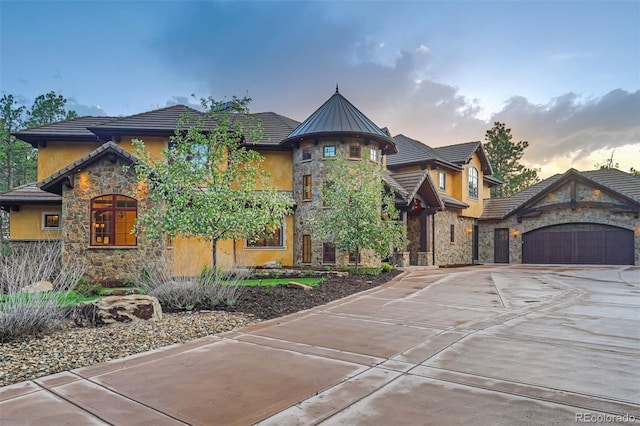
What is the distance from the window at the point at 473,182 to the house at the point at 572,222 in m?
1.74

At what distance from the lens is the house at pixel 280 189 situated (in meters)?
13.7

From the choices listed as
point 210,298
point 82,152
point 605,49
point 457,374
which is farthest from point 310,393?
point 82,152

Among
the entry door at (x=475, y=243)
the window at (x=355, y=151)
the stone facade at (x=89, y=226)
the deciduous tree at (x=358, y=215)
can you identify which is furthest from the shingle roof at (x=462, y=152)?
the stone facade at (x=89, y=226)

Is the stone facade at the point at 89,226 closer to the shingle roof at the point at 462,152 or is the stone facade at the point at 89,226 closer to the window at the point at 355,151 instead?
the window at the point at 355,151

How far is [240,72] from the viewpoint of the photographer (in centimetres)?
3291

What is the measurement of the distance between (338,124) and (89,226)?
11371mm

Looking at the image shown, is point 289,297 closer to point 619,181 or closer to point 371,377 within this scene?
point 371,377

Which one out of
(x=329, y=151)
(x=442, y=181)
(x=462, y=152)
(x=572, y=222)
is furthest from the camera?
(x=462, y=152)

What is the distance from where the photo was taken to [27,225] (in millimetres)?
18453

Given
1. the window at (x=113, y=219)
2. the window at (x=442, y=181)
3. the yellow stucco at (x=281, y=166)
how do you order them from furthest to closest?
the window at (x=442, y=181) → the yellow stucco at (x=281, y=166) → the window at (x=113, y=219)

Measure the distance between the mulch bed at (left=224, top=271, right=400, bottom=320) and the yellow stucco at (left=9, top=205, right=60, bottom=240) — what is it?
13.2 m

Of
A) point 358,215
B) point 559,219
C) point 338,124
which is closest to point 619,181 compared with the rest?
point 559,219

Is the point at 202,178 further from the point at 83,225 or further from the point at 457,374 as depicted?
the point at 457,374

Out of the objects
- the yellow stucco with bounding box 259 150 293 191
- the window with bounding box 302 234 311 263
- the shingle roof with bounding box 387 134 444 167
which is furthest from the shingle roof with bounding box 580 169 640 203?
the yellow stucco with bounding box 259 150 293 191
